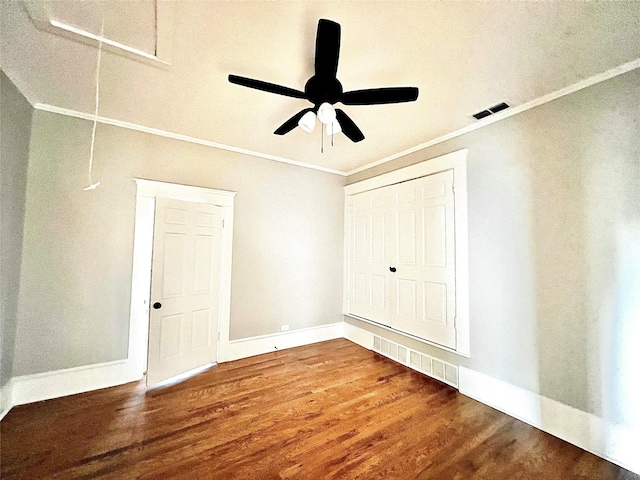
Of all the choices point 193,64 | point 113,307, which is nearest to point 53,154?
point 113,307

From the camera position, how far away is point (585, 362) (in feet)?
6.33

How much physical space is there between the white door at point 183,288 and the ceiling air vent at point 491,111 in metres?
3.13

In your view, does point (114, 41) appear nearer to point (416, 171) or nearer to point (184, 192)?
point (184, 192)

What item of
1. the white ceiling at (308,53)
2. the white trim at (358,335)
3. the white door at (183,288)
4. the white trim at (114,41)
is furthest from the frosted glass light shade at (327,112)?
the white trim at (358,335)

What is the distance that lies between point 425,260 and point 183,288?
294cm

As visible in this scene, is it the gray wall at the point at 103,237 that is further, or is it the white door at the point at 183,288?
the white door at the point at 183,288

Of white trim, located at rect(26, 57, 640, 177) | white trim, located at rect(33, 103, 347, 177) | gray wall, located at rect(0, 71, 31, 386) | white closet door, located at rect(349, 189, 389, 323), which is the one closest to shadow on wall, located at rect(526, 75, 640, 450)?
white trim, located at rect(26, 57, 640, 177)

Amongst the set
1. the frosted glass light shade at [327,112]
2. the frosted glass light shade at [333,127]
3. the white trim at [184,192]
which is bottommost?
the white trim at [184,192]

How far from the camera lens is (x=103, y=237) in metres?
2.73

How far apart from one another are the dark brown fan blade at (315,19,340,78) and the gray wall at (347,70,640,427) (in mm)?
1941

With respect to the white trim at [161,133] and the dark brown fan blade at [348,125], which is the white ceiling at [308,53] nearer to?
the white trim at [161,133]

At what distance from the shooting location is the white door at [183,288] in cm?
274

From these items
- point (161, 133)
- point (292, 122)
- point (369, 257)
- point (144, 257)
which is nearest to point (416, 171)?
point (369, 257)

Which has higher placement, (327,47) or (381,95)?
(327,47)
